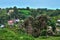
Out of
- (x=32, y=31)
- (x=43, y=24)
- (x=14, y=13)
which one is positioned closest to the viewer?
(x=32, y=31)

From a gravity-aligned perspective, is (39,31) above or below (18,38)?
below

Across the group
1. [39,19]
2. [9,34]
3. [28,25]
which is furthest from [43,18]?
[9,34]

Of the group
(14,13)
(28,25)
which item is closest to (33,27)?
(28,25)

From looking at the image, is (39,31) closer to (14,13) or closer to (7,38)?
(7,38)

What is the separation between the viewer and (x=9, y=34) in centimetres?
1096

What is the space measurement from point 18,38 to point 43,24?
21038mm

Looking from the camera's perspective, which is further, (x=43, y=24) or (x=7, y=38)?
(x=43, y=24)

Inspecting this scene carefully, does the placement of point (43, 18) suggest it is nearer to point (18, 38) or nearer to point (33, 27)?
point (33, 27)

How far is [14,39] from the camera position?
10.5 meters

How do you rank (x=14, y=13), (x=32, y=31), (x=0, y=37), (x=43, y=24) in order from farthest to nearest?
(x=14, y=13)
(x=43, y=24)
(x=32, y=31)
(x=0, y=37)

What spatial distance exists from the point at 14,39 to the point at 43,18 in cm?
2179

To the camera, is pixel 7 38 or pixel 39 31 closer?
pixel 7 38

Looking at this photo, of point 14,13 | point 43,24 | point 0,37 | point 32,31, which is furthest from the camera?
point 14,13

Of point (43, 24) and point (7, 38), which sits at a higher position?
point (7, 38)
